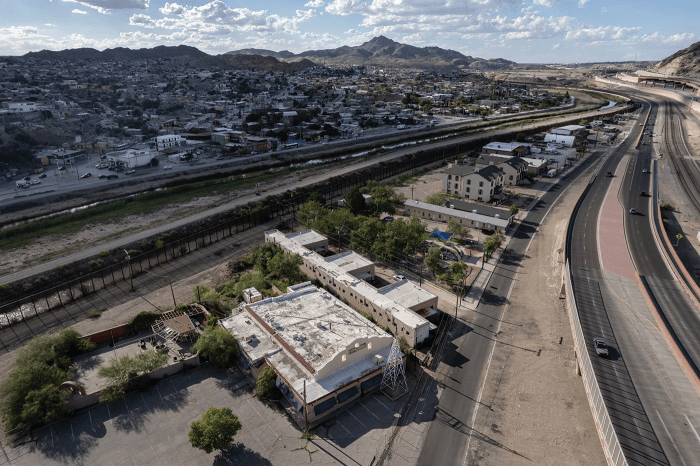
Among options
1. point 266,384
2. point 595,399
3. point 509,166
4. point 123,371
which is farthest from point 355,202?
point 595,399

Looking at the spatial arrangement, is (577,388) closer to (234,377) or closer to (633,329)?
(633,329)

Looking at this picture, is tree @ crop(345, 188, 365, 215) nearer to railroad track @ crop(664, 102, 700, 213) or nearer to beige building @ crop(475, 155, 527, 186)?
beige building @ crop(475, 155, 527, 186)

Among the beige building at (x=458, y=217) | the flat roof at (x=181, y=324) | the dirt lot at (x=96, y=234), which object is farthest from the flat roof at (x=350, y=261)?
the dirt lot at (x=96, y=234)

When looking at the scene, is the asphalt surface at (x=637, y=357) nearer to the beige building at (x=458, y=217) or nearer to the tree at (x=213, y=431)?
the beige building at (x=458, y=217)

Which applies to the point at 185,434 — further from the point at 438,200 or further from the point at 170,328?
the point at 438,200

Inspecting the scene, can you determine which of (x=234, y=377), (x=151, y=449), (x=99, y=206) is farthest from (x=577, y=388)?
(x=99, y=206)

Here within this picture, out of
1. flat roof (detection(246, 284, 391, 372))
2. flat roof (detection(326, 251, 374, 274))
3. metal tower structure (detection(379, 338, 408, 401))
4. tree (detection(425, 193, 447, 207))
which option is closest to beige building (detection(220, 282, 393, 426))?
flat roof (detection(246, 284, 391, 372))
